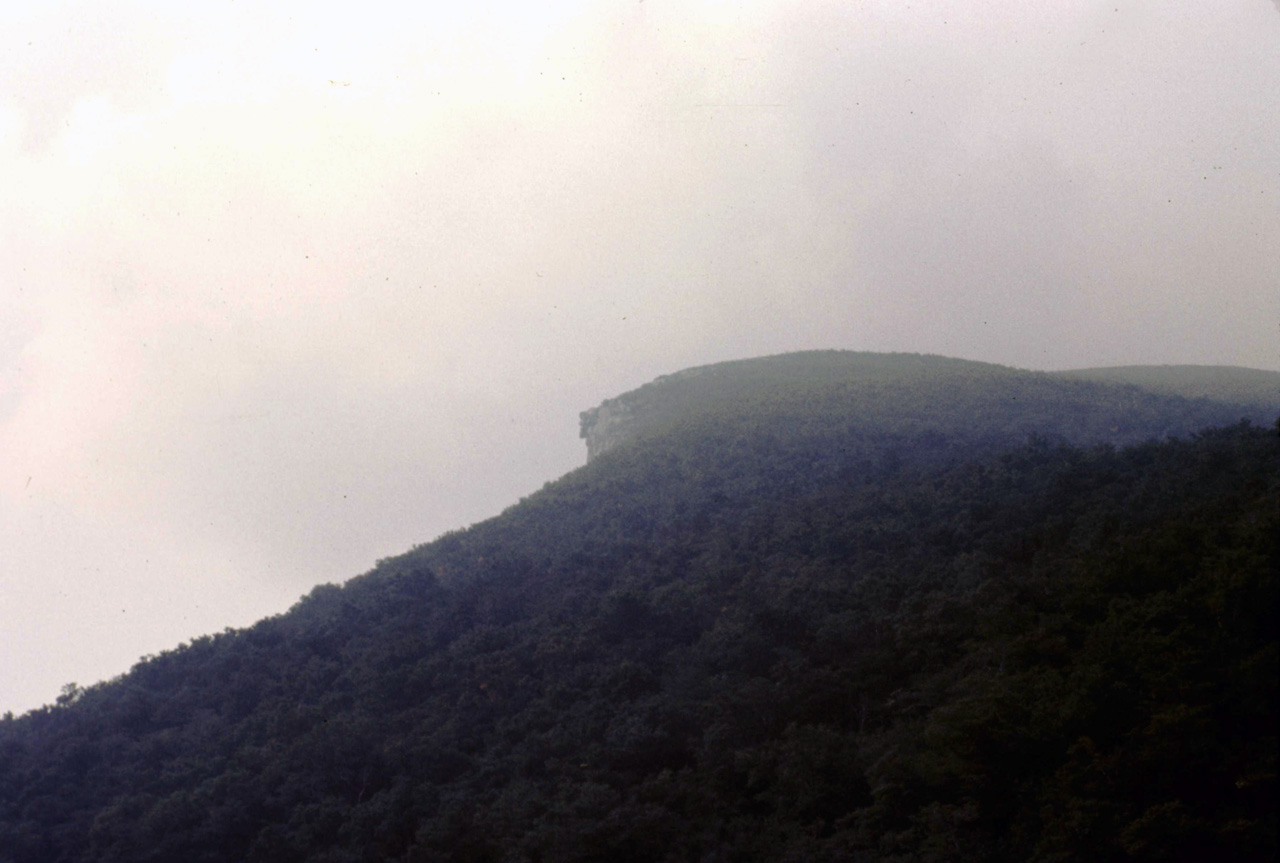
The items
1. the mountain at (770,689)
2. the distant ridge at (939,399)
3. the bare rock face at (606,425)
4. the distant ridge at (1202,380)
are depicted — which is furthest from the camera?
the bare rock face at (606,425)

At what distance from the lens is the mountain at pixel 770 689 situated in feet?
41.1

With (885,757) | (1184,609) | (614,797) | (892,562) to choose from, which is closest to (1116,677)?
(1184,609)

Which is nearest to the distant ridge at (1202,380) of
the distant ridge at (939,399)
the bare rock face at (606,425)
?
the distant ridge at (939,399)

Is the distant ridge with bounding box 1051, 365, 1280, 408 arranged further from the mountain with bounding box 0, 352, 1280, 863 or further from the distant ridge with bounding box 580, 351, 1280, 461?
the mountain with bounding box 0, 352, 1280, 863

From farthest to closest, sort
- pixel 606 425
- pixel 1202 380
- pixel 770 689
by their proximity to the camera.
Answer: pixel 606 425, pixel 1202 380, pixel 770 689

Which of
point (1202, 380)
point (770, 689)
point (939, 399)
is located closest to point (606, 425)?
point (939, 399)

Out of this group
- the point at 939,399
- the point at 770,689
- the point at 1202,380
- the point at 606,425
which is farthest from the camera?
the point at 606,425

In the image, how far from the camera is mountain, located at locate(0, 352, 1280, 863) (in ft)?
41.1

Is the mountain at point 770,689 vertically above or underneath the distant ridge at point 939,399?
underneath

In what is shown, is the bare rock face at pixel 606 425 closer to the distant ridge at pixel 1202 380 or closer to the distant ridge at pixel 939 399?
the distant ridge at pixel 939 399

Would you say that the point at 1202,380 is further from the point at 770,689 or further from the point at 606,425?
the point at 770,689

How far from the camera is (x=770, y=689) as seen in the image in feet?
67.1

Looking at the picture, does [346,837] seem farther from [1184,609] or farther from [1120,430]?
[1120,430]

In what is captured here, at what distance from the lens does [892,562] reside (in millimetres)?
25453
